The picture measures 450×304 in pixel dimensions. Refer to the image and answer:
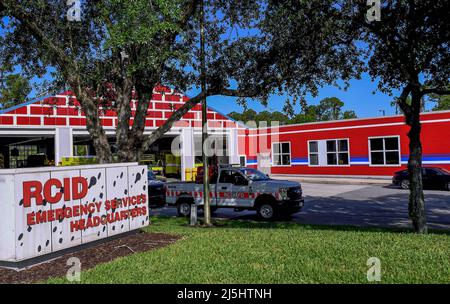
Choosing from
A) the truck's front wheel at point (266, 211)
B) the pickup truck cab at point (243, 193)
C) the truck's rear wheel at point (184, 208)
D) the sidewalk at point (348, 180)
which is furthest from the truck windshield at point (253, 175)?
the sidewalk at point (348, 180)

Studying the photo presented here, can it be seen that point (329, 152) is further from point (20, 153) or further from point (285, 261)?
point (20, 153)

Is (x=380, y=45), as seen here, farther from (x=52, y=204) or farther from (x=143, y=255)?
(x=52, y=204)

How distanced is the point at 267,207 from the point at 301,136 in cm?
2282

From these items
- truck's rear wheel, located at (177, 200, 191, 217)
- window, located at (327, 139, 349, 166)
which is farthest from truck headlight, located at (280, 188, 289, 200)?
window, located at (327, 139, 349, 166)

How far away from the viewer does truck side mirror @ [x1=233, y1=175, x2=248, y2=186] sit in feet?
51.0

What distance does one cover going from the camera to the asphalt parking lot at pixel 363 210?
14.1 metres

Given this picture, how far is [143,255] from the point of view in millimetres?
7895

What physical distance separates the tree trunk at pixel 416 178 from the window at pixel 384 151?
68.3 feet

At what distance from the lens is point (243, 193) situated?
1547cm

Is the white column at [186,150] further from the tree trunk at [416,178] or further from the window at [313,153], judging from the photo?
the tree trunk at [416,178]

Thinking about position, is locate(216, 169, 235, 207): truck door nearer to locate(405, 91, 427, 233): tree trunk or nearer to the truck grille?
the truck grille

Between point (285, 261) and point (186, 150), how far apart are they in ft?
98.8

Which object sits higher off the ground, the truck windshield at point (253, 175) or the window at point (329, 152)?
the window at point (329, 152)
